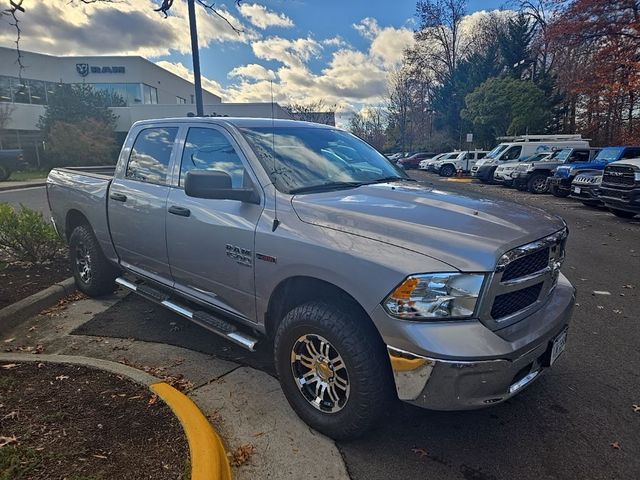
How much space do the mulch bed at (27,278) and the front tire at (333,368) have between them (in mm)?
3604

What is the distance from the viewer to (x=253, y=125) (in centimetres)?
355

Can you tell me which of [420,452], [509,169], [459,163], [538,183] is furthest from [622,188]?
[459,163]

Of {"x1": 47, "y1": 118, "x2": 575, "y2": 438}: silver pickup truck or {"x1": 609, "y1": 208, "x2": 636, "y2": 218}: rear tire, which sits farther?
{"x1": 609, "y1": 208, "x2": 636, "y2": 218}: rear tire

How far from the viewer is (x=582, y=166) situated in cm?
1488

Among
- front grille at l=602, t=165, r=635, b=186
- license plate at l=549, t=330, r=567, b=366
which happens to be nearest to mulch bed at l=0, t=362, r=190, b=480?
license plate at l=549, t=330, r=567, b=366

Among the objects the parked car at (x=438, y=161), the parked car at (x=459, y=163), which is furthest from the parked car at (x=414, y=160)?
the parked car at (x=459, y=163)

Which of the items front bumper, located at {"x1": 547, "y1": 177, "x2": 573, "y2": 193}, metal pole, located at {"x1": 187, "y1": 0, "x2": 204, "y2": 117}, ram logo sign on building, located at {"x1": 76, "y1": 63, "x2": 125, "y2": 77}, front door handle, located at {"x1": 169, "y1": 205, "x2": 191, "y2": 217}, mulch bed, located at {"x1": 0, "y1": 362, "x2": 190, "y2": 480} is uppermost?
ram logo sign on building, located at {"x1": 76, "y1": 63, "x2": 125, "y2": 77}

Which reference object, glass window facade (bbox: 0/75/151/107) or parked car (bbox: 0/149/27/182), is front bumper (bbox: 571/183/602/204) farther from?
glass window facade (bbox: 0/75/151/107)

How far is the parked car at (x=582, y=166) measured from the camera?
46.2 feet

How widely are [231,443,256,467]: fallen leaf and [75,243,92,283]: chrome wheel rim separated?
3415mm

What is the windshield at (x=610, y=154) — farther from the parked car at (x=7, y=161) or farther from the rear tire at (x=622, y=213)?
the parked car at (x=7, y=161)

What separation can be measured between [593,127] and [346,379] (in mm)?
37673

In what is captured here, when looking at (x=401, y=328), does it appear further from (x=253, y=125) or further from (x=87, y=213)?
(x=87, y=213)

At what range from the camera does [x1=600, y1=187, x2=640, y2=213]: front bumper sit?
1043 cm
